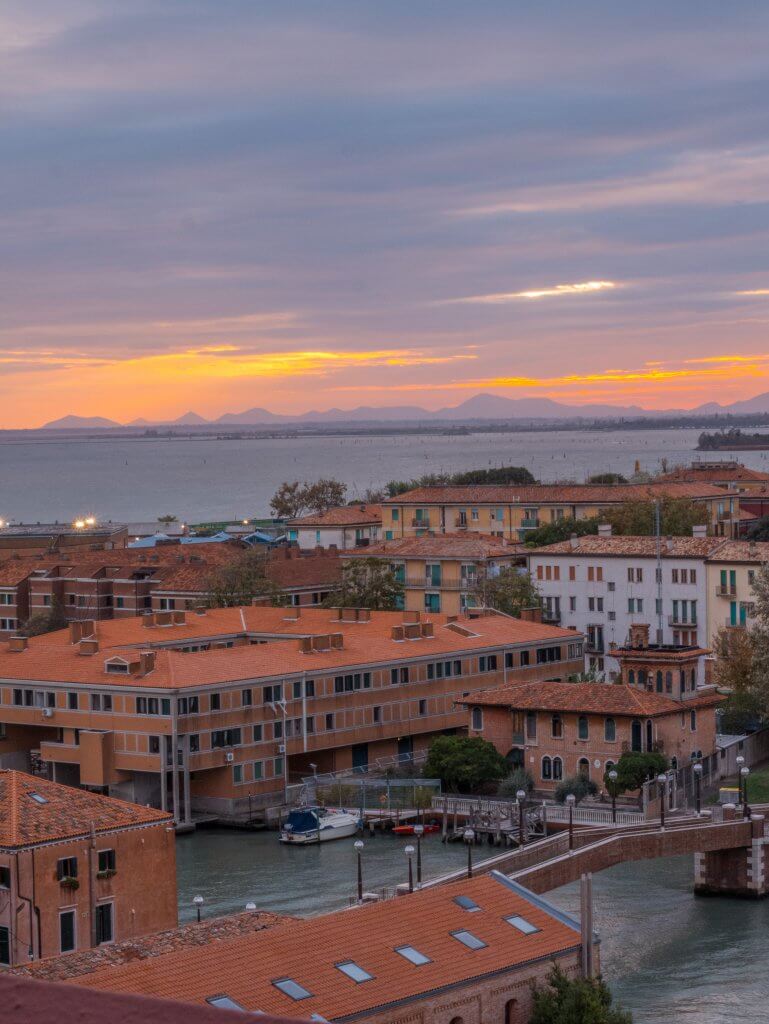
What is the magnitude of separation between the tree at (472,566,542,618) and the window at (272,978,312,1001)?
42.4 meters

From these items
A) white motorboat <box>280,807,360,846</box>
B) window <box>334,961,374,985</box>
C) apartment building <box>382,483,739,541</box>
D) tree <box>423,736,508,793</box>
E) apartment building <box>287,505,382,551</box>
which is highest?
apartment building <box>382,483,739,541</box>

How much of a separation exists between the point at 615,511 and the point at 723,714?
31.3 m

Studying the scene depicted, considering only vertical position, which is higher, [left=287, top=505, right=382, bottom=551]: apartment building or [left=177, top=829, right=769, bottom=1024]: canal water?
[left=287, top=505, right=382, bottom=551]: apartment building

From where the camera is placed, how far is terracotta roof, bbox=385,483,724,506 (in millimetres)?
85625

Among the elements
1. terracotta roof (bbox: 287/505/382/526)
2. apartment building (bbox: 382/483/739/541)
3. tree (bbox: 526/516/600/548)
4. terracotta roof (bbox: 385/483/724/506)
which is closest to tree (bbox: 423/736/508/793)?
tree (bbox: 526/516/600/548)

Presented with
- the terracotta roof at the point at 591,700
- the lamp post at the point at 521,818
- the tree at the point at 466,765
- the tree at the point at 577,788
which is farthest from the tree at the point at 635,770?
the tree at the point at 466,765

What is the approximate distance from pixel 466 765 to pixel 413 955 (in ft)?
74.1

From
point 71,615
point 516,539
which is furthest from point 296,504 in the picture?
point 71,615

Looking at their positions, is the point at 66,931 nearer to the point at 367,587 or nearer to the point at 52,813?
the point at 52,813

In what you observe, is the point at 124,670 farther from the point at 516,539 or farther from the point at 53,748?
the point at 516,539

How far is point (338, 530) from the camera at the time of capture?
308 ft

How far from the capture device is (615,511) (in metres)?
80.7

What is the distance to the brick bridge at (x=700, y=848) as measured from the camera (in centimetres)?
3350

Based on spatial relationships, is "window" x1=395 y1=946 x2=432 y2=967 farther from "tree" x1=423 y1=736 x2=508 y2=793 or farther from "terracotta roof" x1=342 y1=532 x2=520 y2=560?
"terracotta roof" x1=342 y1=532 x2=520 y2=560
